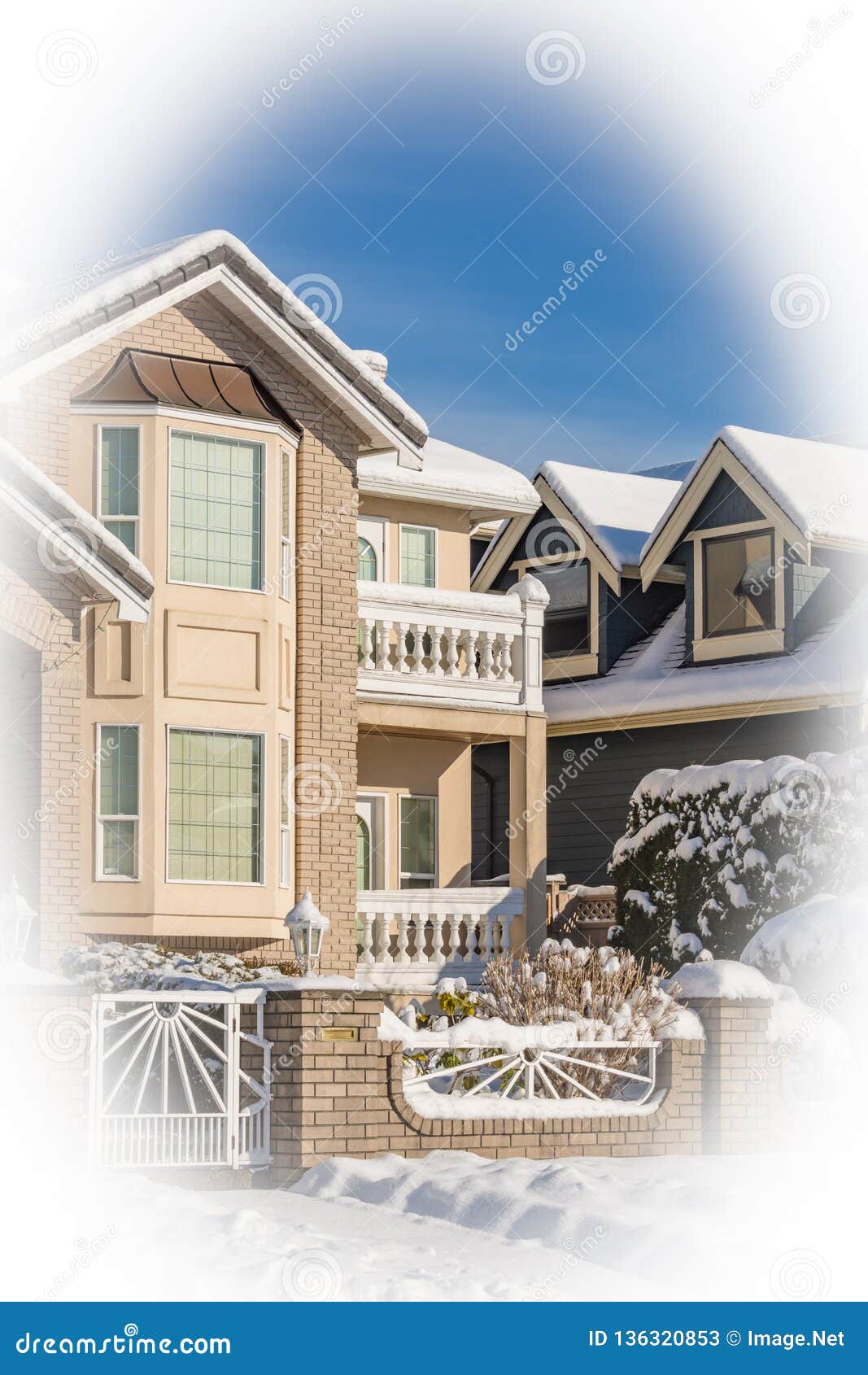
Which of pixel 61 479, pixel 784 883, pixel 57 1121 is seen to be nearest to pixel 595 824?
pixel 784 883

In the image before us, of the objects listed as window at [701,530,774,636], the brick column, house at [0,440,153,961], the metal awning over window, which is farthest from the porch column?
house at [0,440,153,961]

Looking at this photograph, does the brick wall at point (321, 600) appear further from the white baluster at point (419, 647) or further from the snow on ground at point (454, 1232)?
the snow on ground at point (454, 1232)

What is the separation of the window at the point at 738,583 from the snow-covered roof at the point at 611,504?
1238 millimetres

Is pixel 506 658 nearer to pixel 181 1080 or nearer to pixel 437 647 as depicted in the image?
pixel 437 647

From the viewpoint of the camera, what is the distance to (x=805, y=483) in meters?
26.0

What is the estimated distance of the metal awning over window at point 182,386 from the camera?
18.7 metres

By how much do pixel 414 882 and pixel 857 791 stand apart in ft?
20.4

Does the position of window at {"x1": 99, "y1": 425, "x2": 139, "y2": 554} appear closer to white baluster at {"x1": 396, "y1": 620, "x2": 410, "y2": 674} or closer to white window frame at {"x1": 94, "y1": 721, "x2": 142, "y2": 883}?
white window frame at {"x1": 94, "y1": 721, "x2": 142, "y2": 883}

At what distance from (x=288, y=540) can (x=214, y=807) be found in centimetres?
312

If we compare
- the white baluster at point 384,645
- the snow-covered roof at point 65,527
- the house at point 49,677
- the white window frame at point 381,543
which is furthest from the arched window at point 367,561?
the snow-covered roof at point 65,527

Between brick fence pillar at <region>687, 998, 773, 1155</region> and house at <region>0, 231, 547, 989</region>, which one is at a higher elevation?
house at <region>0, 231, 547, 989</region>

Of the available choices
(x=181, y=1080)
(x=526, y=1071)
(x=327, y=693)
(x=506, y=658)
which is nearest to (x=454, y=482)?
(x=506, y=658)

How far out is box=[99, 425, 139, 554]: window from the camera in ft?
61.4

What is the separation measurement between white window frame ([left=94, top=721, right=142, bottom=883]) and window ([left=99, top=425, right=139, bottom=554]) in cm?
178
